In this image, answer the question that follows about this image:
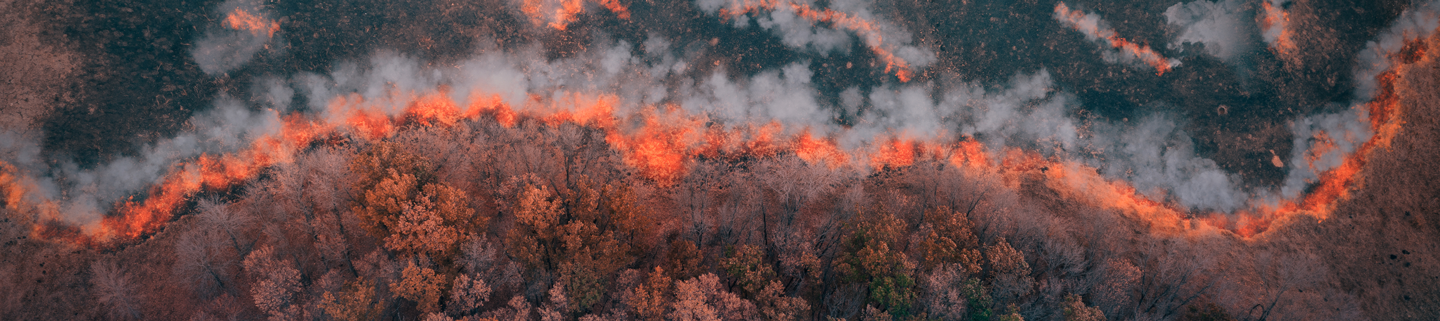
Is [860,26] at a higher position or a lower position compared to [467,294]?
higher

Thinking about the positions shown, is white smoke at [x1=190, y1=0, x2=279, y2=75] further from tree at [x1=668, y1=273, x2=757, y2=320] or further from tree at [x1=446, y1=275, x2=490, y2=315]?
tree at [x1=668, y1=273, x2=757, y2=320]

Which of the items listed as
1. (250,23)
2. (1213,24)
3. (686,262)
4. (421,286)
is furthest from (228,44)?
(1213,24)

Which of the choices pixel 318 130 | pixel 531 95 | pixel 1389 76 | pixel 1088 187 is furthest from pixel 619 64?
pixel 1389 76

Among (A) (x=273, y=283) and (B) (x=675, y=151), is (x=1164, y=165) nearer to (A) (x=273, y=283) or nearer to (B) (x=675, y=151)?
(B) (x=675, y=151)

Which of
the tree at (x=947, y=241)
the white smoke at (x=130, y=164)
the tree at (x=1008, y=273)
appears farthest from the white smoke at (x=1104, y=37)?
the white smoke at (x=130, y=164)

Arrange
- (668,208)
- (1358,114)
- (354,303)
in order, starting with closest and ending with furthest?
(354,303) → (1358,114) → (668,208)

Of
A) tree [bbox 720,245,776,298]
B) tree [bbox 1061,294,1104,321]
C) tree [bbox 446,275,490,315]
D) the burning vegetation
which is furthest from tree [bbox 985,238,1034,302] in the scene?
tree [bbox 446,275,490,315]

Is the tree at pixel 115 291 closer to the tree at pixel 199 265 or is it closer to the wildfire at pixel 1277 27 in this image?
the tree at pixel 199 265
